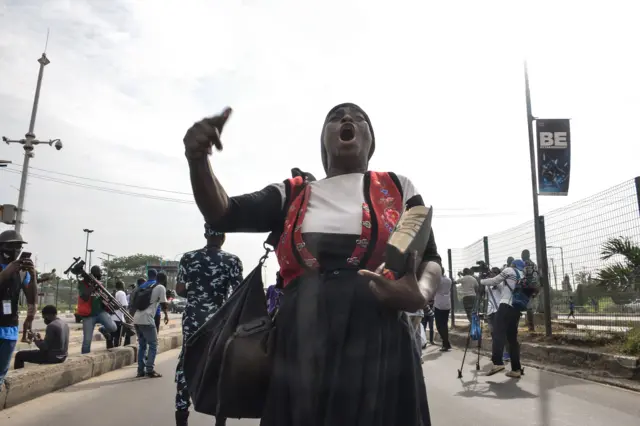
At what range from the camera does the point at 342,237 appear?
1613 mm

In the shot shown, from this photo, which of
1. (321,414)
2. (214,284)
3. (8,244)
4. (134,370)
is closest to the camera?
(321,414)

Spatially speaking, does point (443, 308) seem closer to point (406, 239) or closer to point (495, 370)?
point (495, 370)

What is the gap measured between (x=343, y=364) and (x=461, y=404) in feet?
15.4

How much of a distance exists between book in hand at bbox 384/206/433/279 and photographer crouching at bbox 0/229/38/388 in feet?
14.3

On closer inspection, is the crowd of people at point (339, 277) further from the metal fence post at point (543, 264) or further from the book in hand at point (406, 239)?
the metal fence post at point (543, 264)

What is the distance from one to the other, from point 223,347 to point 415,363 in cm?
55

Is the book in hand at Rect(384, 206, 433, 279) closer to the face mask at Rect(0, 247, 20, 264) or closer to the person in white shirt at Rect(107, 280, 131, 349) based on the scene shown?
the face mask at Rect(0, 247, 20, 264)

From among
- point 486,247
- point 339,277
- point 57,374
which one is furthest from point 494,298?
point 339,277

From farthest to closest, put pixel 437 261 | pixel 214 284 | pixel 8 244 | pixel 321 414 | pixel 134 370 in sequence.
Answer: pixel 134 370 → pixel 8 244 → pixel 214 284 → pixel 437 261 → pixel 321 414

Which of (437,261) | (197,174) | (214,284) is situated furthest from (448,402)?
(197,174)

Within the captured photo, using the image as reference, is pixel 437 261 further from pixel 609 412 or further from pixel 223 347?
pixel 609 412

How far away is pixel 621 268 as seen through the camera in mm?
8086

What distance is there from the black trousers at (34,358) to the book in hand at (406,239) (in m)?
6.95

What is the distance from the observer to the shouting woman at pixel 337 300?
1443 millimetres
